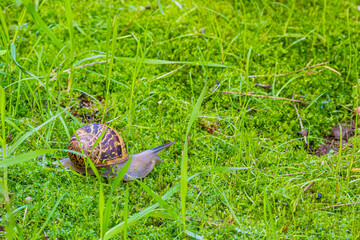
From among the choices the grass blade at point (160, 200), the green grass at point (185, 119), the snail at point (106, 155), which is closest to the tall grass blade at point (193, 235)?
the green grass at point (185, 119)

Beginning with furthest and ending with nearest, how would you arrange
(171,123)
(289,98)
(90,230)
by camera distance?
(289,98) < (171,123) < (90,230)

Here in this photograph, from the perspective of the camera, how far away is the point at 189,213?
8.97 feet

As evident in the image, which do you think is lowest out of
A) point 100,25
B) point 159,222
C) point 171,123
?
point 159,222

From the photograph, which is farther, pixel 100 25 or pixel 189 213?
pixel 100 25

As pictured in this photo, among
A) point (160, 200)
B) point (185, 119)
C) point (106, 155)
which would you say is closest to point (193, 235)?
point (160, 200)

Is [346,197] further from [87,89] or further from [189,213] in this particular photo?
[87,89]

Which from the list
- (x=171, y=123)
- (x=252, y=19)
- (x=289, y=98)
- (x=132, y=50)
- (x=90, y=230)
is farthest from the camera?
(x=252, y=19)

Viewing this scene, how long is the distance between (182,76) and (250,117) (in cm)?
89

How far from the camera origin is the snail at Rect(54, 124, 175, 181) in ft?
9.93

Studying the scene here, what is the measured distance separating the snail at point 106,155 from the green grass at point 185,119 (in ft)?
0.32

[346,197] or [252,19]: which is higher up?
[252,19]

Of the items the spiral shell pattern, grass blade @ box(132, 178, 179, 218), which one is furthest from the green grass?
the spiral shell pattern

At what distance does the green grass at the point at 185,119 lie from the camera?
262 cm

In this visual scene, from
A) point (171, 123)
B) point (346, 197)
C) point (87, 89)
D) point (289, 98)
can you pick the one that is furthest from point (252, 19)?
point (346, 197)
